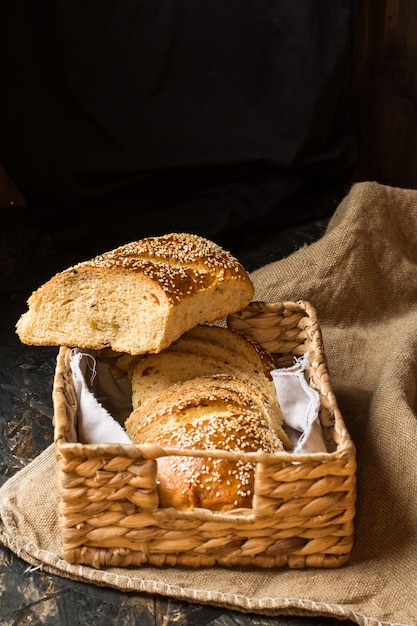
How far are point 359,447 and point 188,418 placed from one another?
0.33 meters

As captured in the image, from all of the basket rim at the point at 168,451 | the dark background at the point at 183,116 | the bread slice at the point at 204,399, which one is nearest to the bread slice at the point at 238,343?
the bread slice at the point at 204,399

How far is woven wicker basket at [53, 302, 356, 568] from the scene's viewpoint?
112 cm

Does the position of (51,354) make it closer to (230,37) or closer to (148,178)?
(148,178)

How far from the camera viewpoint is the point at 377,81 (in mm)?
2580

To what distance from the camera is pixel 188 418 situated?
1.26 m

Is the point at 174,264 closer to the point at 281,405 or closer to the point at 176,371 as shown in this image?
the point at 176,371

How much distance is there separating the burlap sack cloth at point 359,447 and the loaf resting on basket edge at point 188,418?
1.7 inches

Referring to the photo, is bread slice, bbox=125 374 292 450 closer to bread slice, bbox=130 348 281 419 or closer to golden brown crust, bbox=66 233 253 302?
bread slice, bbox=130 348 281 419

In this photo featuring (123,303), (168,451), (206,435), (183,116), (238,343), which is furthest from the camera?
(183,116)

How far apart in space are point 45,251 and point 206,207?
0.47 meters

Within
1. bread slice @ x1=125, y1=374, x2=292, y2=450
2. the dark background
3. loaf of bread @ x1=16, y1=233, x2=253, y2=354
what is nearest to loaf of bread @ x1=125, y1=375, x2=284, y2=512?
bread slice @ x1=125, y1=374, x2=292, y2=450

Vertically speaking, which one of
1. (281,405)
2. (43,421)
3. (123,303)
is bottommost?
(43,421)

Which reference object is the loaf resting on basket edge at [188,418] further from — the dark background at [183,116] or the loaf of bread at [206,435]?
the dark background at [183,116]

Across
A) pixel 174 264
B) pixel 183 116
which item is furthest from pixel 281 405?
pixel 183 116
